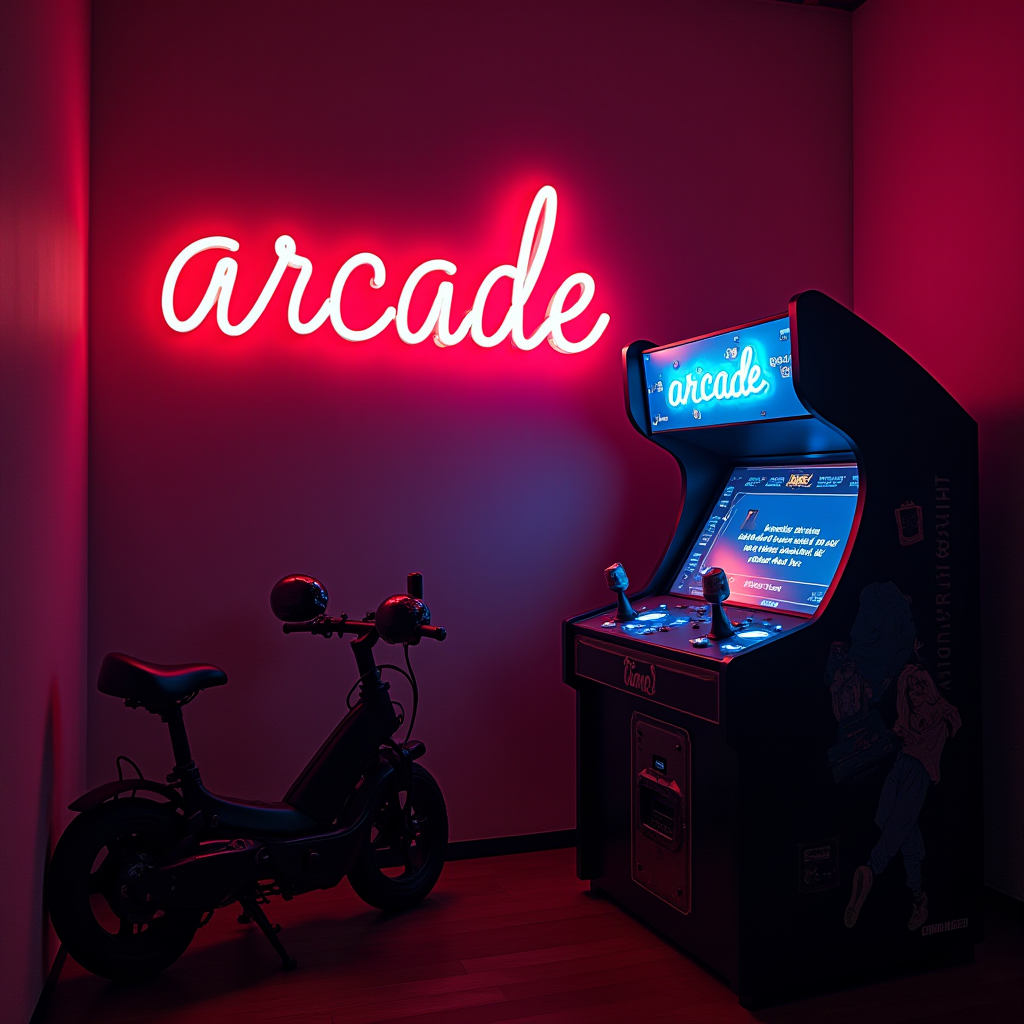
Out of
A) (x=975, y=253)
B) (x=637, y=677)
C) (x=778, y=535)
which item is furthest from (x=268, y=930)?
(x=975, y=253)

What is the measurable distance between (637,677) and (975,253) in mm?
1965

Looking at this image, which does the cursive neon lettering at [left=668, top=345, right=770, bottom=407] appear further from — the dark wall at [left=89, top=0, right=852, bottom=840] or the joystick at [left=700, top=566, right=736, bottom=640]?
the dark wall at [left=89, top=0, right=852, bottom=840]

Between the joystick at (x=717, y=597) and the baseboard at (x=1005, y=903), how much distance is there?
58.1 inches

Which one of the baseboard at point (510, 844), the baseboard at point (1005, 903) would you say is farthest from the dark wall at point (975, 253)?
the baseboard at point (510, 844)

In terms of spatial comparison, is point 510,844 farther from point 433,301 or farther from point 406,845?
point 433,301

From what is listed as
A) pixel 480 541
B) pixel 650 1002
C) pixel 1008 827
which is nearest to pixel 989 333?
pixel 1008 827

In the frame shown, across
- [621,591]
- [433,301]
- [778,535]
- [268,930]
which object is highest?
[433,301]

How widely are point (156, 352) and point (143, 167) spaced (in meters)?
0.65

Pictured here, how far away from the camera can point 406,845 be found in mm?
3186

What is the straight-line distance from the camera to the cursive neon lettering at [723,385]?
110 inches

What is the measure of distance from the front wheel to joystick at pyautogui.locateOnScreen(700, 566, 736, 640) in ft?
4.03

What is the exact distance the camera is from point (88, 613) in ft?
10.9

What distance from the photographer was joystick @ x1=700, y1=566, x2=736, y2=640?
2641 mm

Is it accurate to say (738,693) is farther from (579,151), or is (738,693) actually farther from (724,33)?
(724,33)
